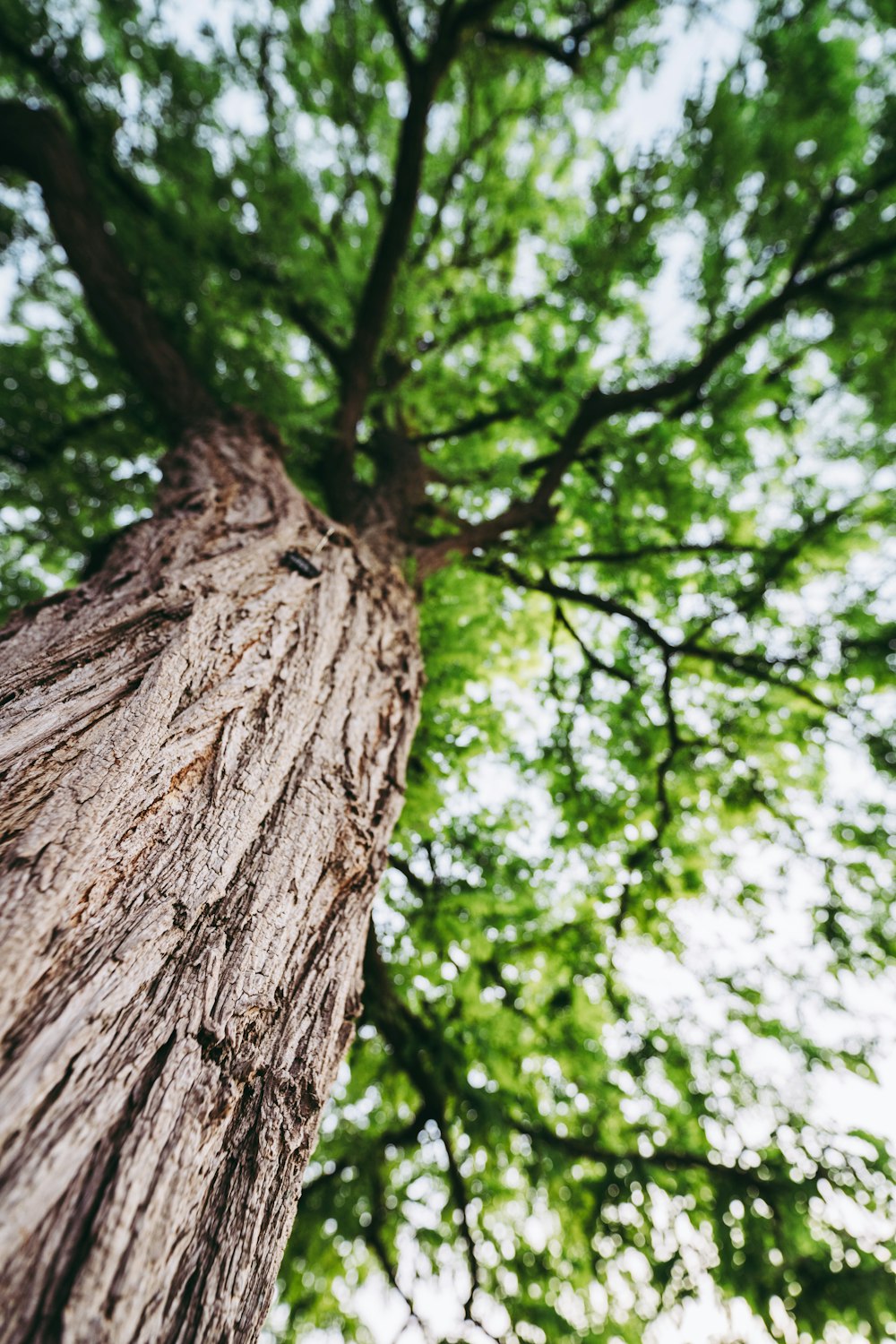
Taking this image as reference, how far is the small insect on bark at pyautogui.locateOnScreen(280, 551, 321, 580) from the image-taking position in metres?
2.17

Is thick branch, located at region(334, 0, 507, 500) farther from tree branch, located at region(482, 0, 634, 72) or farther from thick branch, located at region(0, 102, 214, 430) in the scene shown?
tree branch, located at region(482, 0, 634, 72)

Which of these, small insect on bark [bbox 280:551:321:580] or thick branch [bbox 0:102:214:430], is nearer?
small insect on bark [bbox 280:551:321:580]

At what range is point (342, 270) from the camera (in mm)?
4223

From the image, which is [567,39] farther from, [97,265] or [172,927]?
[172,927]

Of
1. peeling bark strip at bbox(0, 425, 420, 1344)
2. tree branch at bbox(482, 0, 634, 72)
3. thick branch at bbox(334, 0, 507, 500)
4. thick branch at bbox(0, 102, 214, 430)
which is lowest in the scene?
peeling bark strip at bbox(0, 425, 420, 1344)

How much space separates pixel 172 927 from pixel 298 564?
144 centimetres

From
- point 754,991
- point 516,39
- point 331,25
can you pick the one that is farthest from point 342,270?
point 754,991

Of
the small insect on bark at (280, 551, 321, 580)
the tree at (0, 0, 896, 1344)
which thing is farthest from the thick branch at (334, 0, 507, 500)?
the small insect on bark at (280, 551, 321, 580)

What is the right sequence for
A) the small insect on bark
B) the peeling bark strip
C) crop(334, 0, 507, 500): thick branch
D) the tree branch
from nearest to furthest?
the peeling bark strip
the small insect on bark
crop(334, 0, 507, 500): thick branch
the tree branch

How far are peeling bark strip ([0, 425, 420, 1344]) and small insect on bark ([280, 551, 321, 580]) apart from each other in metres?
0.13

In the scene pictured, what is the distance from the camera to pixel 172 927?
3.39 ft

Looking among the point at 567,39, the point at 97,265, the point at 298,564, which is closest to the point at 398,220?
the point at 97,265

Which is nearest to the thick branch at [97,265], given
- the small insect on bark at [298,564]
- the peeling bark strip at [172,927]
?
the small insect on bark at [298,564]

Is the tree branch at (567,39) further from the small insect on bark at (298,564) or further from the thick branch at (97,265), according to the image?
the small insect on bark at (298,564)
